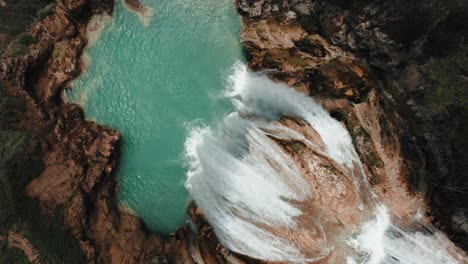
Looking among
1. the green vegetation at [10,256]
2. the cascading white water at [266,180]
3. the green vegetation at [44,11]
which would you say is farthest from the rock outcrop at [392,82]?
the green vegetation at [10,256]

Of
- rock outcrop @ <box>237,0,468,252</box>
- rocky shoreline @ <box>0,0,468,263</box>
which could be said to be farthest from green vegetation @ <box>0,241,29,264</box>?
rock outcrop @ <box>237,0,468,252</box>

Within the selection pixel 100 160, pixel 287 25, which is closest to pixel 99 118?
pixel 100 160

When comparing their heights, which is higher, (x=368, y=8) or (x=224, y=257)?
(x=368, y=8)

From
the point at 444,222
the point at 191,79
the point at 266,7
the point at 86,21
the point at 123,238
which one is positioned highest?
Answer: the point at 266,7

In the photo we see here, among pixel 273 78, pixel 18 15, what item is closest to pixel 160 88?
pixel 273 78

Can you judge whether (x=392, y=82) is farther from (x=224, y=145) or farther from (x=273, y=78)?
(x=224, y=145)

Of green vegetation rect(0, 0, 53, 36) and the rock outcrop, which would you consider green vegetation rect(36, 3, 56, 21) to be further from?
the rock outcrop

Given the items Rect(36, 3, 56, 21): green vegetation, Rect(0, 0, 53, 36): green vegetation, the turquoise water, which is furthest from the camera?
Rect(36, 3, 56, 21): green vegetation

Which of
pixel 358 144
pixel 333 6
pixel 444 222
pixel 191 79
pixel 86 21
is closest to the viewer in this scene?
pixel 444 222

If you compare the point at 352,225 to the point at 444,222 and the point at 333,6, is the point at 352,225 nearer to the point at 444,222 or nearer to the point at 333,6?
the point at 444,222
